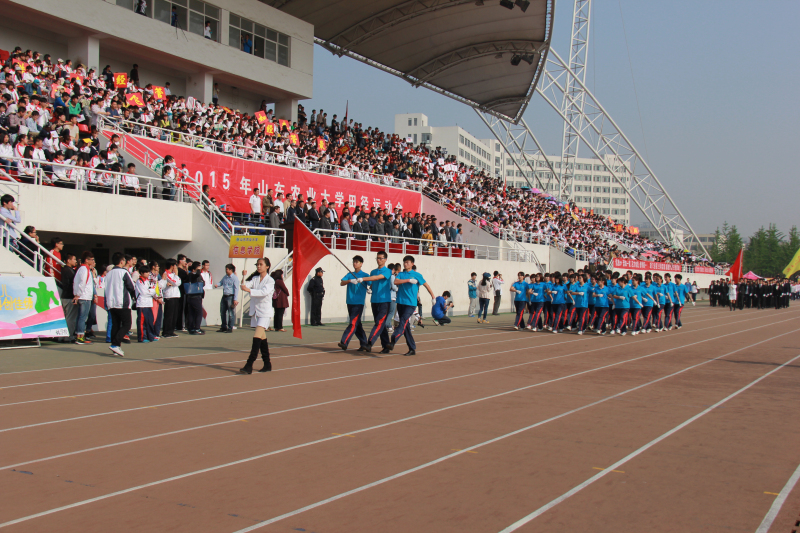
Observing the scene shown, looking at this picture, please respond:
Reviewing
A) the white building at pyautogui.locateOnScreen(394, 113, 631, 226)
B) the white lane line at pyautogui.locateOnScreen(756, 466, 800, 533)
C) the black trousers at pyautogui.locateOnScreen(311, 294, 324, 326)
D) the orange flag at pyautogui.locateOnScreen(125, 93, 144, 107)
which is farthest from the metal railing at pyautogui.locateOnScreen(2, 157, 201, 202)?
the white building at pyautogui.locateOnScreen(394, 113, 631, 226)

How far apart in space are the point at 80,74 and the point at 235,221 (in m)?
7.48

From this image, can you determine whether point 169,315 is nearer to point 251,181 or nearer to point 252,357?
point 252,357

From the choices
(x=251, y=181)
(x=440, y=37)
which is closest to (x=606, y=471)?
(x=251, y=181)

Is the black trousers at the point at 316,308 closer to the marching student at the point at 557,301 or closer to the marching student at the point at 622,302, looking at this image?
the marching student at the point at 557,301

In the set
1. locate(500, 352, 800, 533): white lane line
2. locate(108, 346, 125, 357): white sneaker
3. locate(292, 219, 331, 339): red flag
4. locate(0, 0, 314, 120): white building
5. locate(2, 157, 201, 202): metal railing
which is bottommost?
locate(500, 352, 800, 533): white lane line

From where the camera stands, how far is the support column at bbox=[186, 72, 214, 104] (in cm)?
2997

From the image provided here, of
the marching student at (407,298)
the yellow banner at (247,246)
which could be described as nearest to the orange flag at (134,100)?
the yellow banner at (247,246)

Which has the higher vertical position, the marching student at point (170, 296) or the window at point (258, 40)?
the window at point (258, 40)

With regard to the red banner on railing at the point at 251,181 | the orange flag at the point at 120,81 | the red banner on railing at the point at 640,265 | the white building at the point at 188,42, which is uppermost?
the white building at the point at 188,42

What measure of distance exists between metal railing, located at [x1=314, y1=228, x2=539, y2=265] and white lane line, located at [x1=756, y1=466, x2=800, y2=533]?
1616cm

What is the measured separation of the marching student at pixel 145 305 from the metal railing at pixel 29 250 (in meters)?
1.73

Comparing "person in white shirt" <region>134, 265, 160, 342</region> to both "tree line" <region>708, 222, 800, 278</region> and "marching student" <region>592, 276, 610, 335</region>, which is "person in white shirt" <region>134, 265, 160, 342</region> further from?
"tree line" <region>708, 222, 800, 278</region>

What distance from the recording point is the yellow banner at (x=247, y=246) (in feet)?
56.3

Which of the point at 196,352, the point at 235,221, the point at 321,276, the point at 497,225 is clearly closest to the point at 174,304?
the point at 196,352
